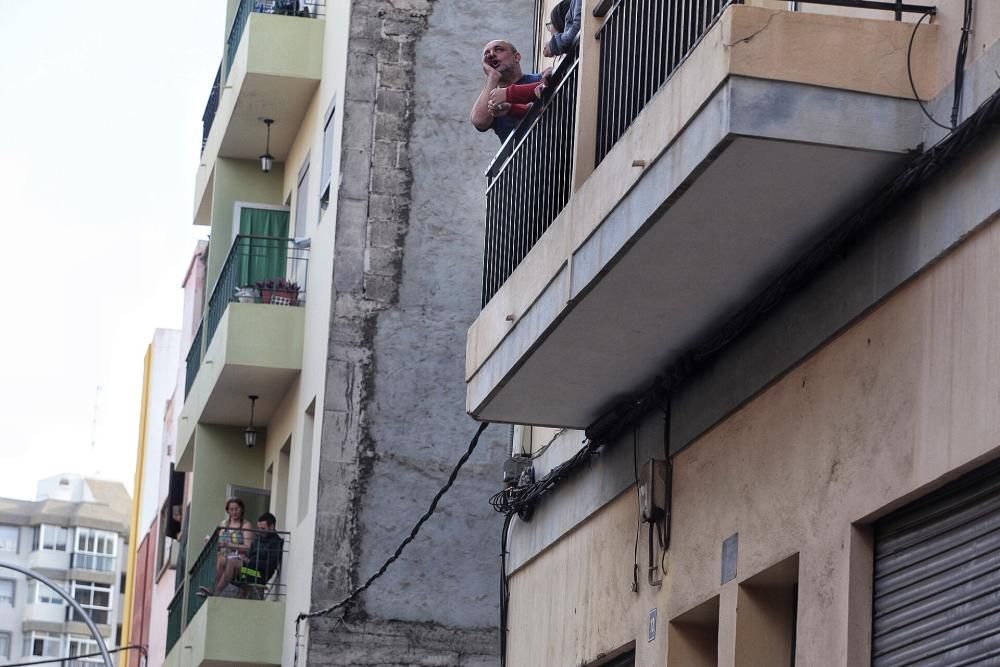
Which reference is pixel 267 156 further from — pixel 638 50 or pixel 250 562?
pixel 638 50

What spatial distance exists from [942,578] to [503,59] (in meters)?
6.08

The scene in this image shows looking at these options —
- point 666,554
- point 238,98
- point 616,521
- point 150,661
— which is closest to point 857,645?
point 666,554

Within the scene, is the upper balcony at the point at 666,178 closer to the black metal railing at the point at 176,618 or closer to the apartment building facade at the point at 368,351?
the apartment building facade at the point at 368,351

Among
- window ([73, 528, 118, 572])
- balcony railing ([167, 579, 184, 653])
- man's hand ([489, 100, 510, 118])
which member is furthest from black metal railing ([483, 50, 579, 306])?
window ([73, 528, 118, 572])

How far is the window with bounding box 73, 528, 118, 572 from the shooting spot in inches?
4358

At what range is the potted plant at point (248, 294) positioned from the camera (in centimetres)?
2319

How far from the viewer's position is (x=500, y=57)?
13242mm

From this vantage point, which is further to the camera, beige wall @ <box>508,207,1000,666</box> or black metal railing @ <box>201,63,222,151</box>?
black metal railing @ <box>201,63,222,151</box>

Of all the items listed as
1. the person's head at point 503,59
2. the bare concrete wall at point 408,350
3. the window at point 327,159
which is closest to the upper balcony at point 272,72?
the window at point 327,159

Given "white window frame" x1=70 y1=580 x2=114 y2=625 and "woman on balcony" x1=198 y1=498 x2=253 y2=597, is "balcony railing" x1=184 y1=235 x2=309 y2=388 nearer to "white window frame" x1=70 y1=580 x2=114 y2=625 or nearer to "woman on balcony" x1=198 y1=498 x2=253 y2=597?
"woman on balcony" x1=198 y1=498 x2=253 y2=597

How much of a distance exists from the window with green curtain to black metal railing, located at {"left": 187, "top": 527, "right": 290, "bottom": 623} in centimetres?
Answer: 297

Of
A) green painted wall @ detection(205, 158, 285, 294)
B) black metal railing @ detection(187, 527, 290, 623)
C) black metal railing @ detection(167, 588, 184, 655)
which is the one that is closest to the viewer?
black metal railing @ detection(187, 527, 290, 623)

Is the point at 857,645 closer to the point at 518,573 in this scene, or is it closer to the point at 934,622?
the point at 934,622

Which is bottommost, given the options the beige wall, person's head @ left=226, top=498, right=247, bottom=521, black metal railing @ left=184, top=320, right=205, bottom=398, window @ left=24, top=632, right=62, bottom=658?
the beige wall
